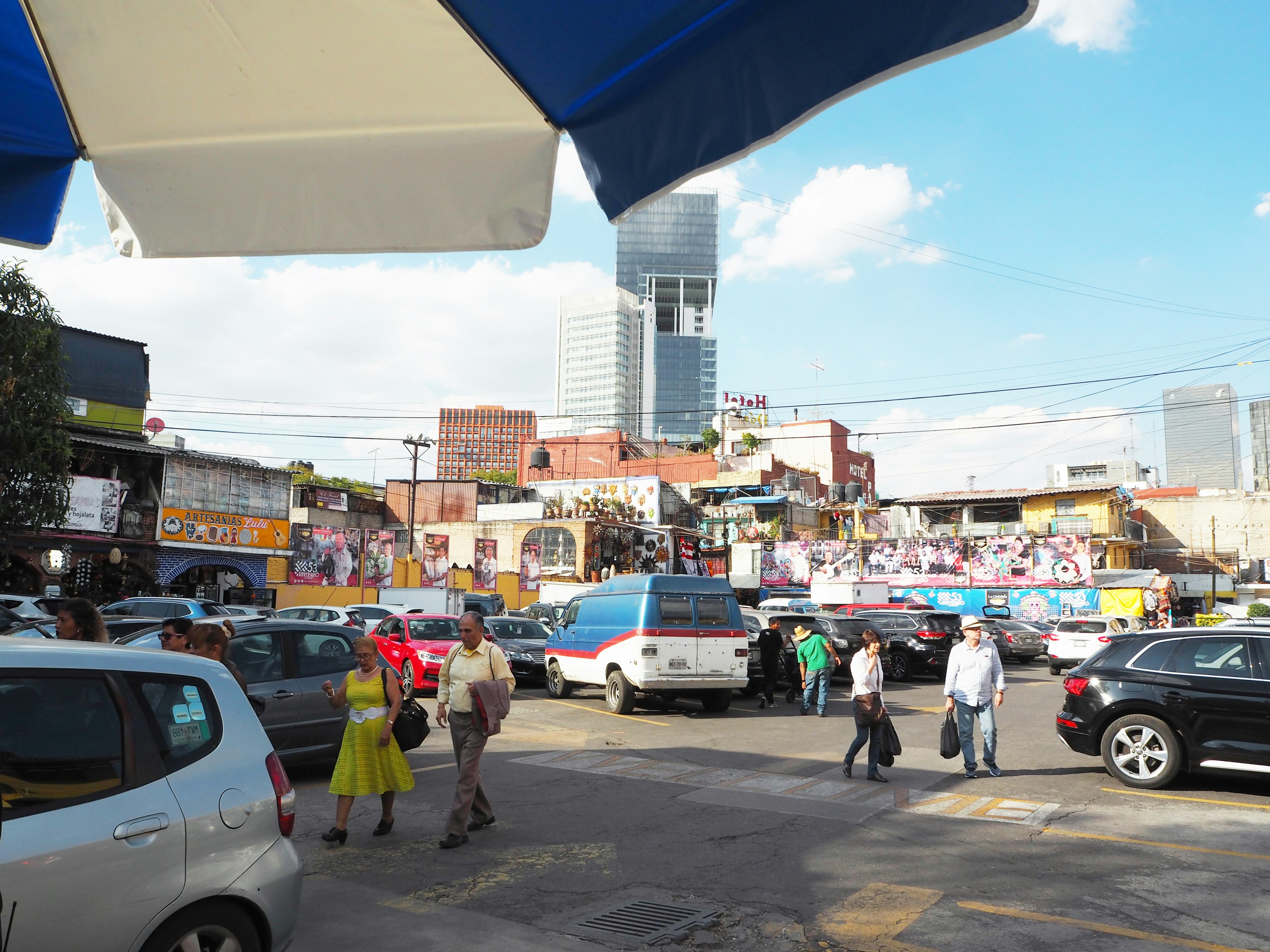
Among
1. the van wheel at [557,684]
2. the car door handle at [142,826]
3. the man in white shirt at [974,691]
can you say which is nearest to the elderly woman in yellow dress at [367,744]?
the car door handle at [142,826]

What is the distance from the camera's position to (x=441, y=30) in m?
2.70

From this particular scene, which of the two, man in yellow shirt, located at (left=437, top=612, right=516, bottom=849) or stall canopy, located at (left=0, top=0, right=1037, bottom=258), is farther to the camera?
man in yellow shirt, located at (left=437, top=612, right=516, bottom=849)

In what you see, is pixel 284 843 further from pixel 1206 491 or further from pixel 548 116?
pixel 1206 491

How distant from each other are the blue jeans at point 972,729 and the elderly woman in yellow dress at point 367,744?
647 cm

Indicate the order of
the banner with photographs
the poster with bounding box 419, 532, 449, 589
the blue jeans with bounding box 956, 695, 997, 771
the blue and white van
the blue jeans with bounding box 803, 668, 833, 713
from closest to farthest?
the blue jeans with bounding box 956, 695, 997, 771 < the blue and white van < the blue jeans with bounding box 803, 668, 833, 713 < the banner with photographs < the poster with bounding box 419, 532, 449, 589

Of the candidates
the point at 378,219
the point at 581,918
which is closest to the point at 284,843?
the point at 581,918

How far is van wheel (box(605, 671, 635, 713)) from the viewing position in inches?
655

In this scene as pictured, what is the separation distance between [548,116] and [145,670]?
2.96m

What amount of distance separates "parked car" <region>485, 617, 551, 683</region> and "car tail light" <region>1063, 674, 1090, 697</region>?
37.3ft

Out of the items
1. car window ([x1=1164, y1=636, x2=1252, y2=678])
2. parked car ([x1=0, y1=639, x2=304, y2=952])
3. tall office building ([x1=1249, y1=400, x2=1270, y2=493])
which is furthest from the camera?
tall office building ([x1=1249, y1=400, x2=1270, y2=493])

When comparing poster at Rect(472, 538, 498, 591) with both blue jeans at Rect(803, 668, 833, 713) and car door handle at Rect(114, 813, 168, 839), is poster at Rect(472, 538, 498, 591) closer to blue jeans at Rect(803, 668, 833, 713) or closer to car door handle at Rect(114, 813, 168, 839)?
blue jeans at Rect(803, 668, 833, 713)

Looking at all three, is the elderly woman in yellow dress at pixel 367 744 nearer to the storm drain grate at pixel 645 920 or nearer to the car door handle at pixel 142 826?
the storm drain grate at pixel 645 920

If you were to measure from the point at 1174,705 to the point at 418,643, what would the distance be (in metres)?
14.3

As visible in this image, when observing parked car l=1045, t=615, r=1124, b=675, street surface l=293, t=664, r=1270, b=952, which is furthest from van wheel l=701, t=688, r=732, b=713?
parked car l=1045, t=615, r=1124, b=675
